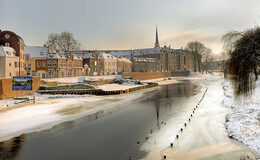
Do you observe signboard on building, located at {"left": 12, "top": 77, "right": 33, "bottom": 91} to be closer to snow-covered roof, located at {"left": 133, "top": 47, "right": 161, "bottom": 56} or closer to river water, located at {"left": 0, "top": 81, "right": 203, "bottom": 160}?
river water, located at {"left": 0, "top": 81, "right": 203, "bottom": 160}

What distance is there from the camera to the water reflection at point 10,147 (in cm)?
1239

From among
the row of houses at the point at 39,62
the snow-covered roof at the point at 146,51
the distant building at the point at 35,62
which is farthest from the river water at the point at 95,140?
the snow-covered roof at the point at 146,51

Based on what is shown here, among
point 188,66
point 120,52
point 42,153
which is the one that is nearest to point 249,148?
point 42,153

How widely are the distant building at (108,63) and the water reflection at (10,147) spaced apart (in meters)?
62.7

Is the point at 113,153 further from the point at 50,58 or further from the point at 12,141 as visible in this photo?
the point at 50,58

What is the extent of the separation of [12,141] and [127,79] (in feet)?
163

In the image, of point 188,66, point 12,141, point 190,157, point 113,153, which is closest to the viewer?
point 190,157

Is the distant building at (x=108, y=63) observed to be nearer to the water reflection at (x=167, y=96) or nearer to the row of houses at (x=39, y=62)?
the row of houses at (x=39, y=62)

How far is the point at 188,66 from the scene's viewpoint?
16325 cm

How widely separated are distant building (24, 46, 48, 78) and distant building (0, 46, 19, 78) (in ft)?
27.7

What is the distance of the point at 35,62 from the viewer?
179ft

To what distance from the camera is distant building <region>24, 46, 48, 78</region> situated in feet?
176

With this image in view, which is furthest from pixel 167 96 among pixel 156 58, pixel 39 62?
pixel 156 58

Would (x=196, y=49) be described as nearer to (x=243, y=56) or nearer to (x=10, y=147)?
(x=243, y=56)
